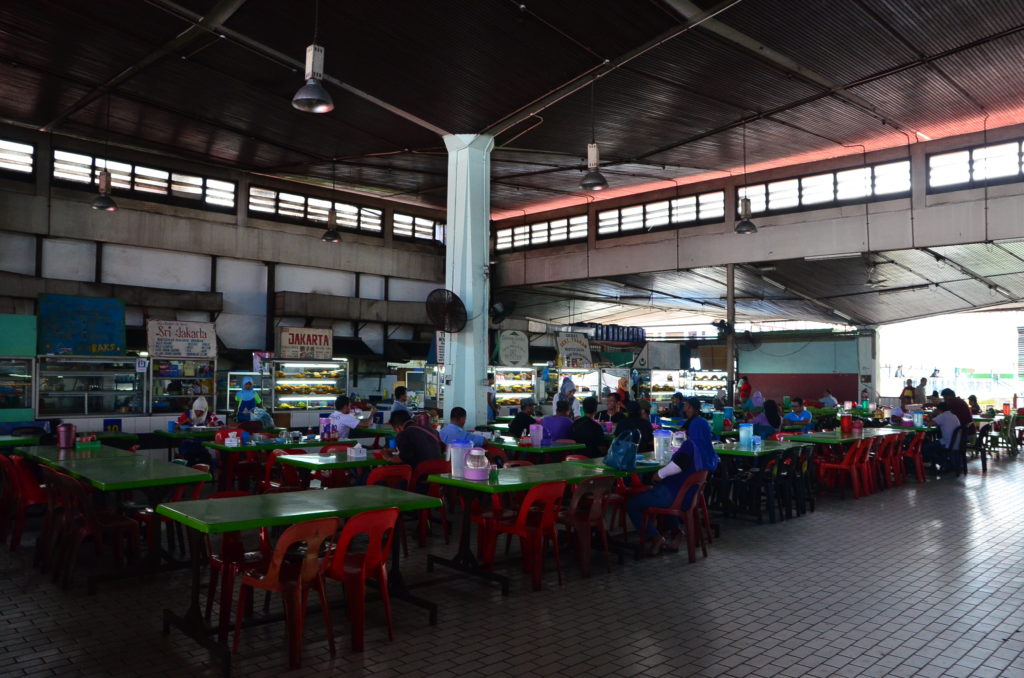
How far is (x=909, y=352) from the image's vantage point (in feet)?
87.4

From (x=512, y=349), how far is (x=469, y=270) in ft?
12.8

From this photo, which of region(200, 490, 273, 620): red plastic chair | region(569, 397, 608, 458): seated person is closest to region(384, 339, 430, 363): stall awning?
region(569, 397, 608, 458): seated person

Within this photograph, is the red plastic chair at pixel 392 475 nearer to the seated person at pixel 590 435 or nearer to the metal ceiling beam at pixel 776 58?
the seated person at pixel 590 435

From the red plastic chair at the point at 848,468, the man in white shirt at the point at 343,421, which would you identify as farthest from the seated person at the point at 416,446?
the red plastic chair at the point at 848,468

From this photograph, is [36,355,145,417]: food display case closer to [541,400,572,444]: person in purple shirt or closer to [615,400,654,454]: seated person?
[541,400,572,444]: person in purple shirt

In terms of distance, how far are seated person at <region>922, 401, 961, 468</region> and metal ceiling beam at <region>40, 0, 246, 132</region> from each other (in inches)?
470

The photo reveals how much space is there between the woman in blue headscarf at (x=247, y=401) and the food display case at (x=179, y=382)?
2.02 ft

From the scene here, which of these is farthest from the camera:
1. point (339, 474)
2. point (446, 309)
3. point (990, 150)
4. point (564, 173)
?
point (564, 173)

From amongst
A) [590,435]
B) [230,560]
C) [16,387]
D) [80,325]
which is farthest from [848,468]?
[80,325]

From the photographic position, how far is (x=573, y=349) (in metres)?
16.4

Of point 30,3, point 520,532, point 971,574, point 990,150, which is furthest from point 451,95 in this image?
point 990,150

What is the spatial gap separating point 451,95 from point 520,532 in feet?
23.2

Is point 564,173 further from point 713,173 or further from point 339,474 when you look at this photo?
point 339,474

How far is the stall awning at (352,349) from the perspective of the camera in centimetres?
1625
